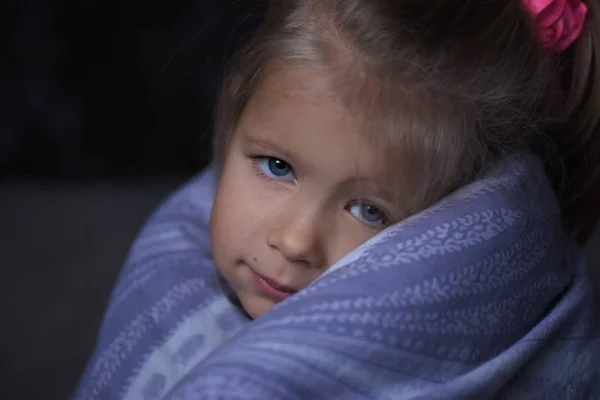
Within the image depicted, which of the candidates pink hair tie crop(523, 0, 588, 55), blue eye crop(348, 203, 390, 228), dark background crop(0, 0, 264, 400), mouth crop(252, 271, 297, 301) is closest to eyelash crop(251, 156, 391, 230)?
blue eye crop(348, 203, 390, 228)

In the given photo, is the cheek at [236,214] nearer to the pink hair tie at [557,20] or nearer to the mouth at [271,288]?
the mouth at [271,288]

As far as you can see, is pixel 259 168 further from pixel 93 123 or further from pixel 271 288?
pixel 93 123

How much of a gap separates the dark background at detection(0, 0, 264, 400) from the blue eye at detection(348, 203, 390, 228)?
894 millimetres

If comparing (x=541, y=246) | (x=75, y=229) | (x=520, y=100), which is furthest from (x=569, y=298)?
(x=75, y=229)

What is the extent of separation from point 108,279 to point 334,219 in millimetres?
926

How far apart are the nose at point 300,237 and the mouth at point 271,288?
0.15 feet

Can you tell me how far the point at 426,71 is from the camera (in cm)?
87

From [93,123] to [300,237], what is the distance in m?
1.12

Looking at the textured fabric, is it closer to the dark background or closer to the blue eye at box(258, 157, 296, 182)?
the blue eye at box(258, 157, 296, 182)

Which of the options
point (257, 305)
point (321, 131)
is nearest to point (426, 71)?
point (321, 131)

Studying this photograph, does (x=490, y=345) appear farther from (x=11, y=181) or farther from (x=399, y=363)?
(x=11, y=181)

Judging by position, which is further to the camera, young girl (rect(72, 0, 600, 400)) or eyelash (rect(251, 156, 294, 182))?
eyelash (rect(251, 156, 294, 182))

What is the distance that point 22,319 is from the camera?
1.61 meters

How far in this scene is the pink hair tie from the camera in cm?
98
